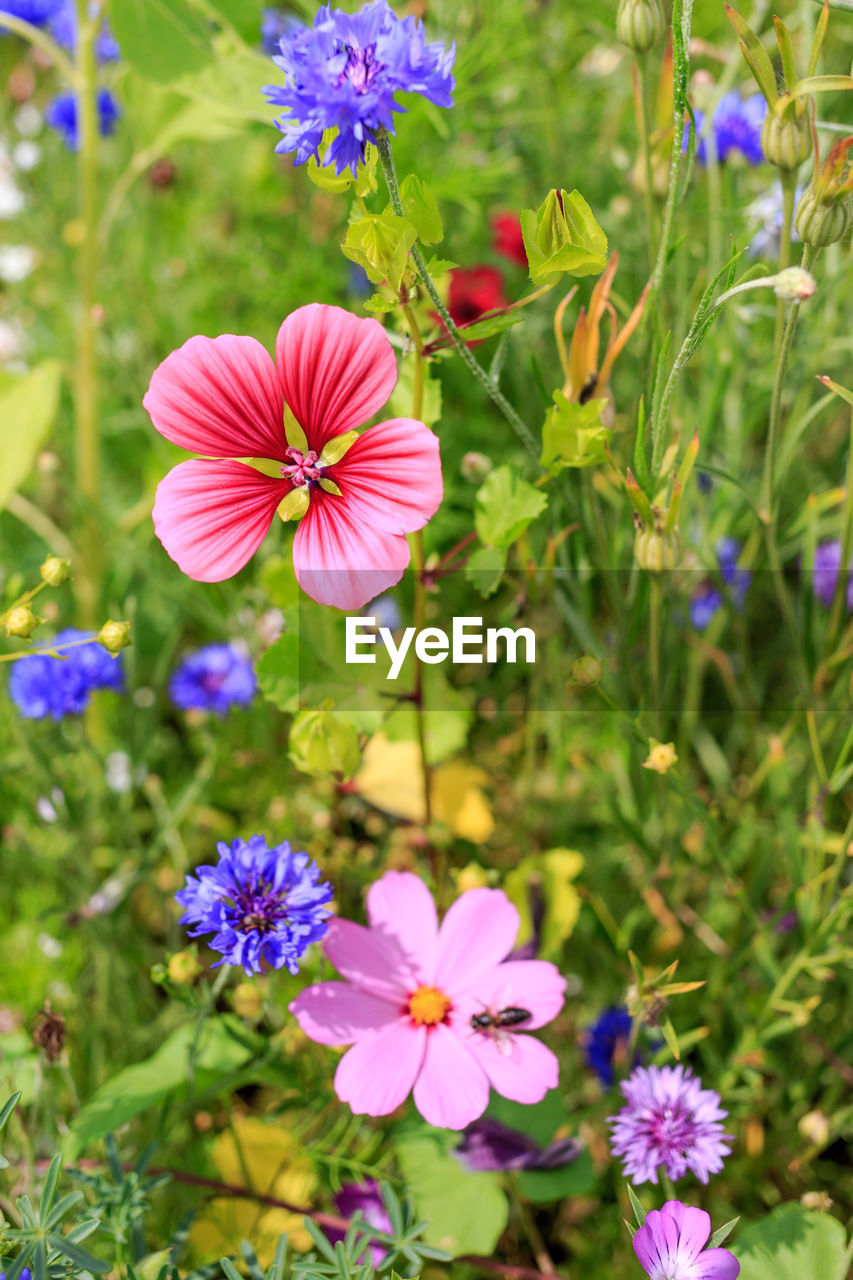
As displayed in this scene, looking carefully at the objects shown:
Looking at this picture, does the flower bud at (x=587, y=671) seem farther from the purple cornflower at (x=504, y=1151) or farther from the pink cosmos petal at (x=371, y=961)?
the purple cornflower at (x=504, y=1151)

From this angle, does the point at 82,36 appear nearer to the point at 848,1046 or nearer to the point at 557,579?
the point at 557,579

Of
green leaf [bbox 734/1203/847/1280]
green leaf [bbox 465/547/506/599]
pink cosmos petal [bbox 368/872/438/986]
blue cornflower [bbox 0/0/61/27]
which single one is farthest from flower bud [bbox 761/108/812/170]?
blue cornflower [bbox 0/0/61/27]

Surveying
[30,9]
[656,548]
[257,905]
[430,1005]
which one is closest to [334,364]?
[656,548]

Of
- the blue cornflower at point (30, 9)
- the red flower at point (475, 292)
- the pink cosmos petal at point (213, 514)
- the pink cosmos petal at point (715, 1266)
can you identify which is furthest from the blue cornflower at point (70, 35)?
the pink cosmos petal at point (715, 1266)

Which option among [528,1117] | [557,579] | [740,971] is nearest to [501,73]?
[557,579]

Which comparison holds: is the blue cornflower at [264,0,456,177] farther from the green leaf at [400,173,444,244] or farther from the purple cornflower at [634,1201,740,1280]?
the purple cornflower at [634,1201,740,1280]

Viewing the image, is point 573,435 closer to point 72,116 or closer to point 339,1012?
point 339,1012
